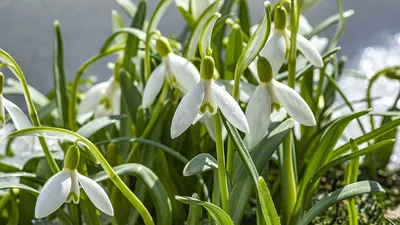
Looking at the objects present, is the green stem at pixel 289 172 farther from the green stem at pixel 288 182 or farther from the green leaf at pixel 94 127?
the green leaf at pixel 94 127

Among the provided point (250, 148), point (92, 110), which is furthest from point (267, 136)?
point (92, 110)

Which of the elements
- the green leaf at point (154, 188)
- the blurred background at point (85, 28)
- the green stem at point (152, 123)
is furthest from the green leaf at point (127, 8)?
the blurred background at point (85, 28)

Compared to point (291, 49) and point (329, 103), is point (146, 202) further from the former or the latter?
point (329, 103)

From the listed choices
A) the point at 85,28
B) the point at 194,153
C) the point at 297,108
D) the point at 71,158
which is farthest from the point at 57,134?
the point at 85,28

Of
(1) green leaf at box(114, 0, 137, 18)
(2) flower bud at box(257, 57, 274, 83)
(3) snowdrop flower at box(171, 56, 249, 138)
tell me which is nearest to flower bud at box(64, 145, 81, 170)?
(3) snowdrop flower at box(171, 56, 249, 138)

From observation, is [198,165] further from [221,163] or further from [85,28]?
[85,28]

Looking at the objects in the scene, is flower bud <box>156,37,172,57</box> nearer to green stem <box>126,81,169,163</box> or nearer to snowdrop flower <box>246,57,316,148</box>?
green stem <box>126,81,169,163</box>
